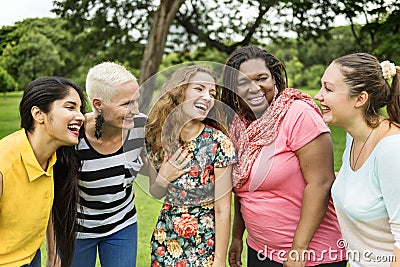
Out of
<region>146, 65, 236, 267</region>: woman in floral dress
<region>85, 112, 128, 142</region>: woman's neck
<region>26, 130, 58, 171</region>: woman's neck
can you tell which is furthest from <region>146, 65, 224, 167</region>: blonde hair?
<region>26, 130, 58, 171</region>: woman's neck

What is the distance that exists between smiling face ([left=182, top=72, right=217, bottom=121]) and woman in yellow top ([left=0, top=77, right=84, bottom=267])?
0.48 meters

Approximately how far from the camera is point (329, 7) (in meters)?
13.2

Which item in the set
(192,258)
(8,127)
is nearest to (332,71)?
(192,258)

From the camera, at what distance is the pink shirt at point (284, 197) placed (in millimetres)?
2166

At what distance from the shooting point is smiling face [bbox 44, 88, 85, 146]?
2133 millimetres

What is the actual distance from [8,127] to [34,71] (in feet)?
Answer: 18.7

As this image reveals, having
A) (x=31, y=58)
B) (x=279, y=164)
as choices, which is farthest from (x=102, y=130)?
(x=31, y=58)

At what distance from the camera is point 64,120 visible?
2143mm

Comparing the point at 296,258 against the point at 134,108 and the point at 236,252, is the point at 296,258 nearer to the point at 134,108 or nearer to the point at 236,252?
the point at 236,252

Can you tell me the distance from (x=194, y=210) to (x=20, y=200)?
75 cm

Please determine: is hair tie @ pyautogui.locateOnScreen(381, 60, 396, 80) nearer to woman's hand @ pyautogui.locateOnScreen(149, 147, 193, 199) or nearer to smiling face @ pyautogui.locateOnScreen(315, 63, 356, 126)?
smiling face @ pyautogui.locateOnScreen(315, 63, 356, 126)

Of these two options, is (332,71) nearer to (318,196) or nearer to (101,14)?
(318,196)

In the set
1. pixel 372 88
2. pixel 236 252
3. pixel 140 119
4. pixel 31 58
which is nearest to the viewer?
pixel 372 88

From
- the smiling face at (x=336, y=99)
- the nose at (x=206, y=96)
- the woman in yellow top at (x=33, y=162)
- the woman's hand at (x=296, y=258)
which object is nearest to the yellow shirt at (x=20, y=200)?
the woman in yellow top at (x=33, y=162)
